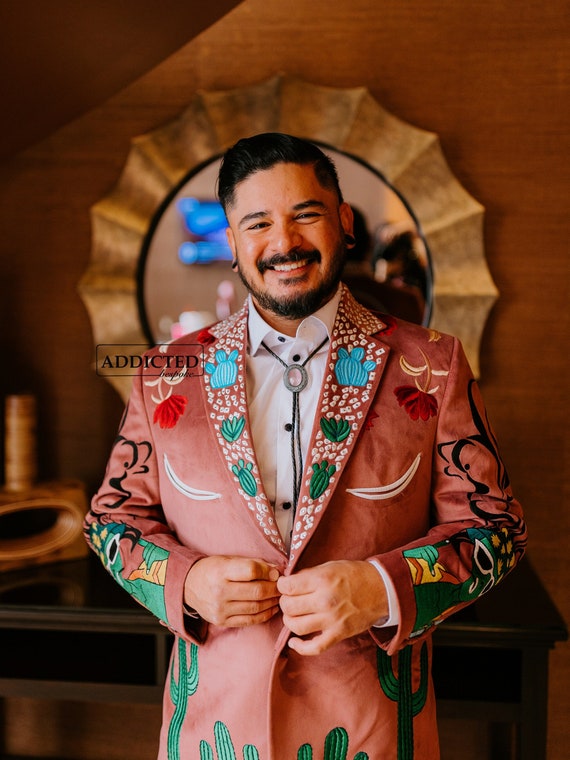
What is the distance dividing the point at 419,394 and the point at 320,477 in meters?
0.22

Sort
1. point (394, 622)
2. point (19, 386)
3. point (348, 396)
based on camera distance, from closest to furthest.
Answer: point (394, 622) → point (348, 396) → point (19, 386)

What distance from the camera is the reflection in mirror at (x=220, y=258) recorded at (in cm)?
202

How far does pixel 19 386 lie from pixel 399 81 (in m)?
1.45

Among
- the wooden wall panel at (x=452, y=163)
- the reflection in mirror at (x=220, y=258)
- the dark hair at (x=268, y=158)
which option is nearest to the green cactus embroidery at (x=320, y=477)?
the dark hair at (x=268, y=158)

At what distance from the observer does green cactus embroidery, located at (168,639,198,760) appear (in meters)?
1.20

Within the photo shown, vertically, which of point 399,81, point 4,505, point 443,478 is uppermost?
point 399,81

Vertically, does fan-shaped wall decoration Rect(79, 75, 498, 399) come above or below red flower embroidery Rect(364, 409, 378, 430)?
above

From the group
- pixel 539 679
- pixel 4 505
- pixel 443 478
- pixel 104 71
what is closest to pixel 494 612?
pixel 539 679

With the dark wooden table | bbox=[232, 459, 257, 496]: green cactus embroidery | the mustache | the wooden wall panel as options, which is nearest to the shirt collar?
the mustache

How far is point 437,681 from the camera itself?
67.0 inches

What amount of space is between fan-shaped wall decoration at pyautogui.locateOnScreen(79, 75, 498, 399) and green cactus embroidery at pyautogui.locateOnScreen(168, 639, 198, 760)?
116 cm

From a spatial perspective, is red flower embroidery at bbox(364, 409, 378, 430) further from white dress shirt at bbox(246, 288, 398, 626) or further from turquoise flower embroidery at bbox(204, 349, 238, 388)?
turquoise flower embroidery at bbox(204, 349, 238, 388)

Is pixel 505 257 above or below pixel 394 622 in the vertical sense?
above

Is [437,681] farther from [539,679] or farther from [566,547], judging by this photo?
[566,547]
